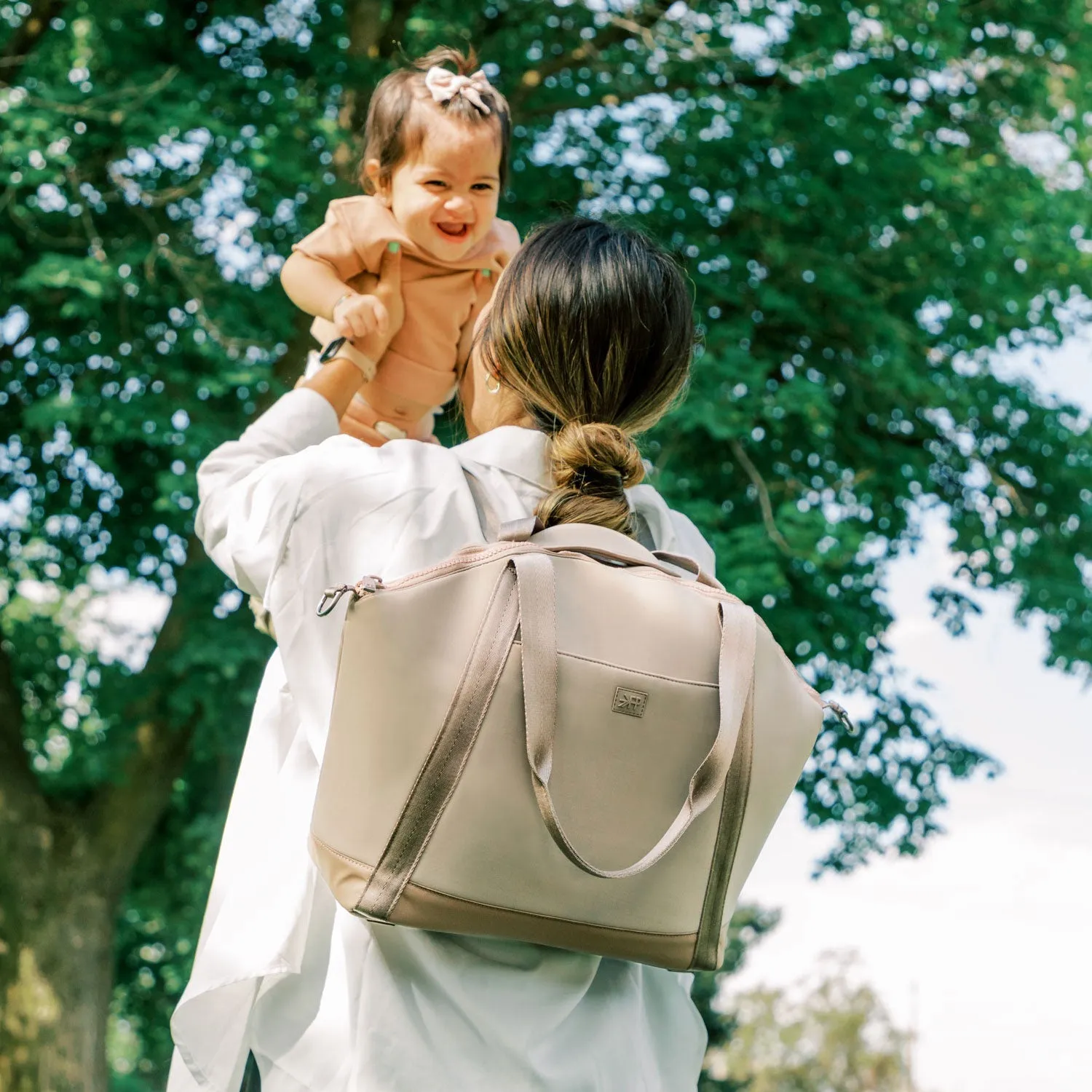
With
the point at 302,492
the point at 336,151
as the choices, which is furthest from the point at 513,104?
the point at 302,492

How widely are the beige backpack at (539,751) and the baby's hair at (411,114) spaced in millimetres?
1328

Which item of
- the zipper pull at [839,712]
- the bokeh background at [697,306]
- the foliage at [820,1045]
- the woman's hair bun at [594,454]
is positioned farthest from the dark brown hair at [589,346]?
the foliage at [820,1045]

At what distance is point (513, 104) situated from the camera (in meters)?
8.72

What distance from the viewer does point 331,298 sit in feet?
7.85

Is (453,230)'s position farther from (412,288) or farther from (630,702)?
(630,702)

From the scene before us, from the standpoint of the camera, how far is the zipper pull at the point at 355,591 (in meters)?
1.23

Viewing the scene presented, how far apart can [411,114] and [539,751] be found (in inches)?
62.0

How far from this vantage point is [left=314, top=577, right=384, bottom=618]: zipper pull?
123 centimetres

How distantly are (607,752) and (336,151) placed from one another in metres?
7.25

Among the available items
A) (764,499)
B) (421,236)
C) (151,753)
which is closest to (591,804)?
(421,236)

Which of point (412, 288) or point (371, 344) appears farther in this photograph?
point (412, 288)

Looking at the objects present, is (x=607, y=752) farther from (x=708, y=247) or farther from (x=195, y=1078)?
(x=708, y=247)

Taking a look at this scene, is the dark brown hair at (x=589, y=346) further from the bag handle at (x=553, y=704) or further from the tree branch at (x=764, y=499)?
the tree branch at (x=764, y=499)

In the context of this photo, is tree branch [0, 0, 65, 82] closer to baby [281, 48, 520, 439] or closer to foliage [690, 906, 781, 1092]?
baby [281, 48, 520, 439]
